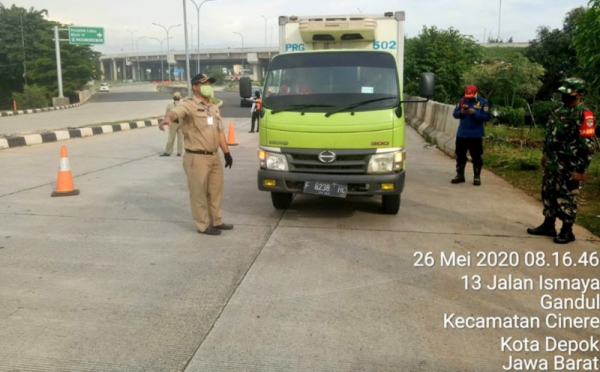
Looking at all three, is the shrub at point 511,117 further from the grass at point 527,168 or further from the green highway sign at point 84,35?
the green highway sign at point 84,35

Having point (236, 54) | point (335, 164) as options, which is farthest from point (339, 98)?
point (236, 54)

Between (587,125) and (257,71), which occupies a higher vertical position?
(257,71)

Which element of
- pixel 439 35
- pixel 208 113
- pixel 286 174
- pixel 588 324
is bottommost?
pixel 588 324

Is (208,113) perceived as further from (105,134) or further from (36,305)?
(105,134)

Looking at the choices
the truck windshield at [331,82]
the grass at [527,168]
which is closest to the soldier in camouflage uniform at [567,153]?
the grass at [527,168]

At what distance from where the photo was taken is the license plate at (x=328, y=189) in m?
6.32

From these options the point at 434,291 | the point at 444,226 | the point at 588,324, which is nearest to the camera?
the point at 588,324

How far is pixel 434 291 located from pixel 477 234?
2.00 metres

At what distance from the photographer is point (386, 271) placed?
505 cm

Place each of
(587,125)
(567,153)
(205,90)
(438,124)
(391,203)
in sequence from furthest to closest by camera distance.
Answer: (438,124)
(391,203)
(205,90)
(567,153)
(587,125)

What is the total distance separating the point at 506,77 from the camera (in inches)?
929

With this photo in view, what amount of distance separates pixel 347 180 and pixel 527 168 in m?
5.66

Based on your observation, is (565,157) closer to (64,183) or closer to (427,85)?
(427,85)

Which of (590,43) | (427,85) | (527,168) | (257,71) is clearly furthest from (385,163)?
(257,71)
